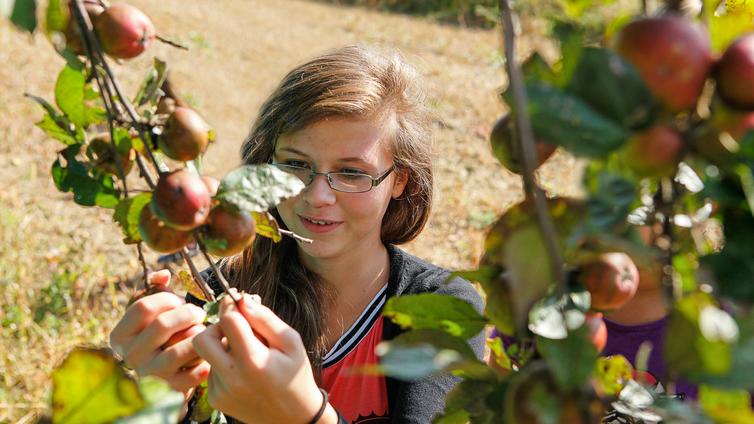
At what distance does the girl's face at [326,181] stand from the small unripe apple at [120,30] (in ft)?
2.81

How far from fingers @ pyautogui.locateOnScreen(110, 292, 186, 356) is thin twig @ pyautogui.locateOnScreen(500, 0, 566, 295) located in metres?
0.51

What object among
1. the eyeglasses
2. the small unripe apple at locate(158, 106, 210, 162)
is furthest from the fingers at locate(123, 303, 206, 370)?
the eyeglasses

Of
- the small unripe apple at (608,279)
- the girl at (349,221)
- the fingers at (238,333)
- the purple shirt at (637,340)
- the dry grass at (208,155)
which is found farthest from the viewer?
the dry grass at (208,155)

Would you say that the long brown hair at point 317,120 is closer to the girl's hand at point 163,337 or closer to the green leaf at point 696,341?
the girl's hand at point 163,337

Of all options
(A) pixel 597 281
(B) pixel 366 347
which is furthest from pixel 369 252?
(A) pixel 597 281

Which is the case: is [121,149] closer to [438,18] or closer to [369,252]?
[369,252]

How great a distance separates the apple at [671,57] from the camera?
1.44 ft

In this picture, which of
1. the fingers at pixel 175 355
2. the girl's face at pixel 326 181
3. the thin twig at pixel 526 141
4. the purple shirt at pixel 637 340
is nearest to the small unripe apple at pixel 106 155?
the fingers at pixel 175 355

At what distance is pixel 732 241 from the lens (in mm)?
480

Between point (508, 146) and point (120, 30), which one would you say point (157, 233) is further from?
point (508, 146)

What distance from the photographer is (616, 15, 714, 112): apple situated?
44cm

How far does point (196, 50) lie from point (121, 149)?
4803mm

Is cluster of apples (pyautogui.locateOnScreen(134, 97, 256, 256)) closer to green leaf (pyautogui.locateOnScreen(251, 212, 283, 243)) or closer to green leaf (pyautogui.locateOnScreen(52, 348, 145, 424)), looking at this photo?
green leaf (pyautogui.locateOnScreen(251, 212, 283, 243))

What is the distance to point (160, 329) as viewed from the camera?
0.85 meters
